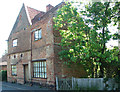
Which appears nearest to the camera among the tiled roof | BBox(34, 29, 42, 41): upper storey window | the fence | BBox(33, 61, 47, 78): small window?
the fence

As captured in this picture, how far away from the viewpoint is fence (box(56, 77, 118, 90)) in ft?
33.4

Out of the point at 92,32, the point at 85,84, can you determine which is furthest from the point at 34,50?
the point at 92,32

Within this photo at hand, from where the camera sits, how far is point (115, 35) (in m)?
9.47

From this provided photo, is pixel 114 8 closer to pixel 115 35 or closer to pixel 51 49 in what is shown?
pixel 115 35

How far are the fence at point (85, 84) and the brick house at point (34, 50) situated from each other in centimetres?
87

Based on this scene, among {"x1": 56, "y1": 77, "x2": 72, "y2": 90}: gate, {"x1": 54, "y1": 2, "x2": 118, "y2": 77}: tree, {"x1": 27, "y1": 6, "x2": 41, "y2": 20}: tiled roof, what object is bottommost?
{"x1": 56, "y1": 77, "x2": 72, "y2": 90}: gate

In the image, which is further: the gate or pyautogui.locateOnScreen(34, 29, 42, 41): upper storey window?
pyautogui.locateOnScreen(34, 29, 42, 41): upper storey window

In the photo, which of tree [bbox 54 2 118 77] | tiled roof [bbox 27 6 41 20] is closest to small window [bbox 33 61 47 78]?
tree [bbox 54 2 118 77]

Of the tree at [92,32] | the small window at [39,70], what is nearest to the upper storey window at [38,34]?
the small window at [39,70]

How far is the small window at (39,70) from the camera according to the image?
13828mm

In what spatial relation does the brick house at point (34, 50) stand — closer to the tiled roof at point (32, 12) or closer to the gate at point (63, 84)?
the tiled roof at point (32, 12)

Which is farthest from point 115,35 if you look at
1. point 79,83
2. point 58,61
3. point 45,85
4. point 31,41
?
point 31,41

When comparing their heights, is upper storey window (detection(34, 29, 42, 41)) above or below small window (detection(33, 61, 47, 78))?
above

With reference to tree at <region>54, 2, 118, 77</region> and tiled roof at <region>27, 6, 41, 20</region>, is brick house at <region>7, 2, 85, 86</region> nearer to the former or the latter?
tiled roof at <region>27, 6, 41, 20</region>
